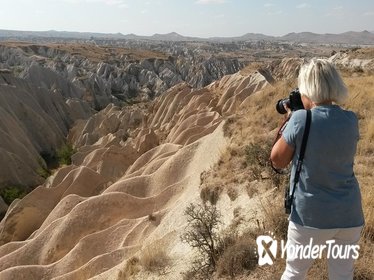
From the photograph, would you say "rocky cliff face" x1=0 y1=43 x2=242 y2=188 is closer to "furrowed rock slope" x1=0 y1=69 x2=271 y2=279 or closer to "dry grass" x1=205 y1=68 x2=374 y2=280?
"furrowed rock slope" x1=0 y1=69 x2=271 y2=279

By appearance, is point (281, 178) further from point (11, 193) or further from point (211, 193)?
point (11, 193)

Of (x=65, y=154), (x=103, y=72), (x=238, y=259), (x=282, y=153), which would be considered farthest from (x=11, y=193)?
(x=103, y=72)

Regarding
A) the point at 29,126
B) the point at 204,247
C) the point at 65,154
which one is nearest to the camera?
the point at 204,247

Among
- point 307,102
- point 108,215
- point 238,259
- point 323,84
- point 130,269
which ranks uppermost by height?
point 323,84

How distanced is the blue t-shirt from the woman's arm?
30mm

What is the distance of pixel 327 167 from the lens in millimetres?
2354

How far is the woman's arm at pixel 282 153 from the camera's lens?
2.41 metres

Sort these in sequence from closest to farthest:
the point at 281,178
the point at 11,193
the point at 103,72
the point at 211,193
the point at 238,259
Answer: the point at 238,259, the point at 281,178, the point at 211,193, the point at 11,193, the point at 103,72

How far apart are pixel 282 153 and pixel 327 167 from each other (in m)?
0.25

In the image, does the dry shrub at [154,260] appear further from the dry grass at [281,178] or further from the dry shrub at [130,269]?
the dry grass at [281,178]

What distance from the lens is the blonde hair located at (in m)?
2.37

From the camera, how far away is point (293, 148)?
2402 millimetres

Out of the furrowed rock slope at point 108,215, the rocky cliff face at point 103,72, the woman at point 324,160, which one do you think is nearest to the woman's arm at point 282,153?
the woman at point 324,160

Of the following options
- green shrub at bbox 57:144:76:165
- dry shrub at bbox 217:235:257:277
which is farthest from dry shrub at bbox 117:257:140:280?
→ green shrub at bbox 57:144:76:165
